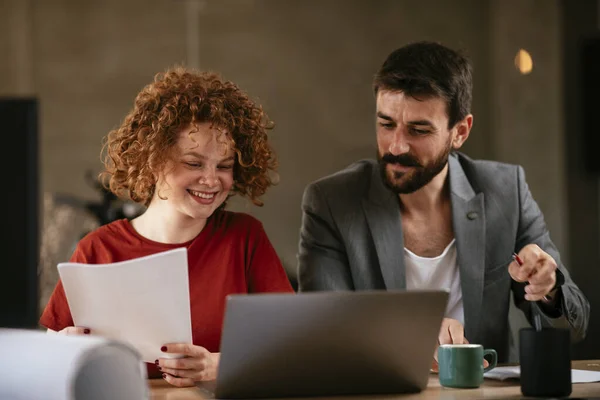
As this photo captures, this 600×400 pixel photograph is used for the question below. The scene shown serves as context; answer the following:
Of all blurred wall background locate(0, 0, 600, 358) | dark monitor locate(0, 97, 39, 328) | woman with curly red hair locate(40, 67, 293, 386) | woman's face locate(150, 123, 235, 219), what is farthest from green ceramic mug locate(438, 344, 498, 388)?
blurred wall background locate(0, 0, 600, 358)

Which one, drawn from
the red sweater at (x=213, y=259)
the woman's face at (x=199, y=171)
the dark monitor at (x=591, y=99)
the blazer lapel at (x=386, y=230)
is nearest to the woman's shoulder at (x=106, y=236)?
the red sweater at (x=213, y=259)

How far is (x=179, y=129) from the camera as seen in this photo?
190 cm

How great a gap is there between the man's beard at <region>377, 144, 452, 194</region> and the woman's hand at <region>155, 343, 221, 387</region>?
80 centimetres

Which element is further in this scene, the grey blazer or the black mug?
the grey blazer

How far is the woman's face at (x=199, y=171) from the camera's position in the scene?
6.09 ft

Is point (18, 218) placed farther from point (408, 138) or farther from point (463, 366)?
point (408, 138)

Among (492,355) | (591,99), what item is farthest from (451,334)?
(591,99)

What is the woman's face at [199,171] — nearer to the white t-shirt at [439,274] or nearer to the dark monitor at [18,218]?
the white t-shirt at [439,274]

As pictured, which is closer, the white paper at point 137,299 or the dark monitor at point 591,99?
the white paper at point 137,299

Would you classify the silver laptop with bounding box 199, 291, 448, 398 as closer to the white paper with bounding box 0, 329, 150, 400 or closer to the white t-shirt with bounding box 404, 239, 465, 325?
the white paper with bounding box 0, 329, 150, 400

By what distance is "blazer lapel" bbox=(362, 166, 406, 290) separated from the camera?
2.18 m

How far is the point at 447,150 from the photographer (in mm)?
2238

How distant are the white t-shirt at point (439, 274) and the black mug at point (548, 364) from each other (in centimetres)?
80

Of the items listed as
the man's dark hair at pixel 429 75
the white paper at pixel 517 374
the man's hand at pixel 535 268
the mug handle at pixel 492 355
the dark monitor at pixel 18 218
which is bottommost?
the white paper at pixel 517 374
